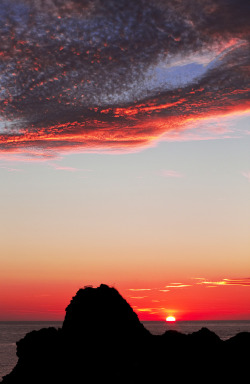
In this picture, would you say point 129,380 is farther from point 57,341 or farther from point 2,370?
point 2,370

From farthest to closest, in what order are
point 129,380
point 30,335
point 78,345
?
1. point 30,335
2. point 78,345
3. point 129,380

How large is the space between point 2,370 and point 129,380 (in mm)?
89265

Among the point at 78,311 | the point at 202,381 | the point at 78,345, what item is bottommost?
the point at 202,381

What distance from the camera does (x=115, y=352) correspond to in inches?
1298

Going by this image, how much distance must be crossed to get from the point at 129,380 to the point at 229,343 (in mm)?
7277

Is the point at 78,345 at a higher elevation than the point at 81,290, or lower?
lower

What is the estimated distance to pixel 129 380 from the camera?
2955cm

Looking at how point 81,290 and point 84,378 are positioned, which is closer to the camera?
point 84,378

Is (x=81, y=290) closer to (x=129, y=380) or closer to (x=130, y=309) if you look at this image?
(x=130, y=309)

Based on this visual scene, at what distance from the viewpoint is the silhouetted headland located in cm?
3034

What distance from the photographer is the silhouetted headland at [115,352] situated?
30.3m

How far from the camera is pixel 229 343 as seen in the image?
106ft

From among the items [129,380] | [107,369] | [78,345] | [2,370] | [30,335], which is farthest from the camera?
[2,370]

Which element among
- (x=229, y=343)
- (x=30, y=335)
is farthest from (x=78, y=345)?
(x=229, y=343)
